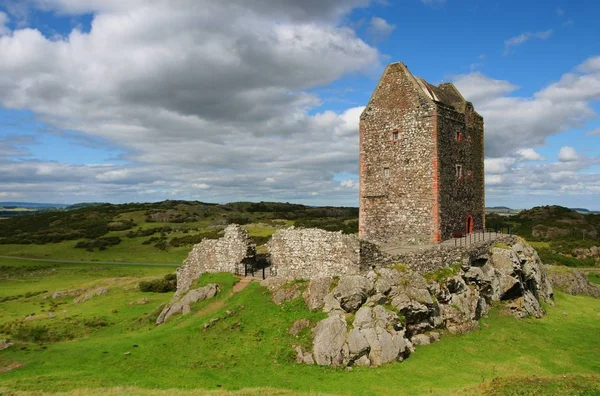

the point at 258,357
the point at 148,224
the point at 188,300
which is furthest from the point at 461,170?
the point at 148,224

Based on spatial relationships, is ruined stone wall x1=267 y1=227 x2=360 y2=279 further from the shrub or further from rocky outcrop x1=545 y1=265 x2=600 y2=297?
rocky outcrop x1=545 y1=265 x2=600 y2=297

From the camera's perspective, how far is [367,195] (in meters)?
30.7

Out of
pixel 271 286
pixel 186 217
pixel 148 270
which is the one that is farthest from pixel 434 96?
pixel 186 217

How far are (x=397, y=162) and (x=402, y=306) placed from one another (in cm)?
1277

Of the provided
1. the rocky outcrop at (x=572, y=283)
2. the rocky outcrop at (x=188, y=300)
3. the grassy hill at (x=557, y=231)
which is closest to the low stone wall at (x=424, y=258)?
the rocky outcrop at (x=188, y=300)

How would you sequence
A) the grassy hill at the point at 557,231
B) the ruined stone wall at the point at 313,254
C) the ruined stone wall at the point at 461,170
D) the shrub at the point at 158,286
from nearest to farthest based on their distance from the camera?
1. the ruined stone wall at the point at 313,254
2. the ruined stone wall at the point at 461,170
3. the shrub at the point at 158,286
4. the grassy hill at the point at 557,231

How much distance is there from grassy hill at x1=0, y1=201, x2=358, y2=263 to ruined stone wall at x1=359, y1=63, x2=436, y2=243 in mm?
38463

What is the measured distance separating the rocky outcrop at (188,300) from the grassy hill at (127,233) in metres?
41.6

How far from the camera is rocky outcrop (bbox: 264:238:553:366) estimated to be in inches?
687

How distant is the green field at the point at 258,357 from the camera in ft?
50.4

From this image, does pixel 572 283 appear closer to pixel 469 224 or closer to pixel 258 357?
pixel 469 224

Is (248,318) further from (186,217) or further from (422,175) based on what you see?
(186,217)

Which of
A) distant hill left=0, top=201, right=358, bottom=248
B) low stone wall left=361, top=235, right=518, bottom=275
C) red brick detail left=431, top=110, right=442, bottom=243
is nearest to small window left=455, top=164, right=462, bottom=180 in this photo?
red brick detail left=431, top=110, right=442, bottom=243

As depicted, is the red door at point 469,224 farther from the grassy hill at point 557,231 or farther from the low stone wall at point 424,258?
the grassy hill at point 557,231
